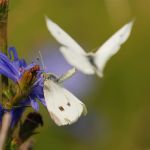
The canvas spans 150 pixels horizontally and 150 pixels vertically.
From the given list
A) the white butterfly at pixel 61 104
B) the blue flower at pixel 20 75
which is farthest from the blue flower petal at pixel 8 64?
the white butterfly at pixel 61 104

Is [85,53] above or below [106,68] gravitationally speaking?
above

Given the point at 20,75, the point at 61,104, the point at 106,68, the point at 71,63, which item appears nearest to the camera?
the point at 71,63

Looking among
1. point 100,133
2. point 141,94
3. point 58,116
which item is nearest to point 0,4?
point 58,116

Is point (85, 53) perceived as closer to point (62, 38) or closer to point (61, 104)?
point (62, 38)

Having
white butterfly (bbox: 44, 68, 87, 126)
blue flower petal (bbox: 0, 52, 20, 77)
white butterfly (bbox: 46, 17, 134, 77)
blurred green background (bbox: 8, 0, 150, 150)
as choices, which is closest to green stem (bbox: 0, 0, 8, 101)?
blue flower petal (bbox: 0, 52, 20, 77)

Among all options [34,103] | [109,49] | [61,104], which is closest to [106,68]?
[34,103]

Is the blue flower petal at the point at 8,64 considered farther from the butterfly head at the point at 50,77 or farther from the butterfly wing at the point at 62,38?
the butterfly wing at the point at 62,38

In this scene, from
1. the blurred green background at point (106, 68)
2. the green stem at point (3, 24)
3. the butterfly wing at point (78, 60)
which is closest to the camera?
the butterfly wing at point (78, 60)

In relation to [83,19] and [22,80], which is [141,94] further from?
[22,80]
